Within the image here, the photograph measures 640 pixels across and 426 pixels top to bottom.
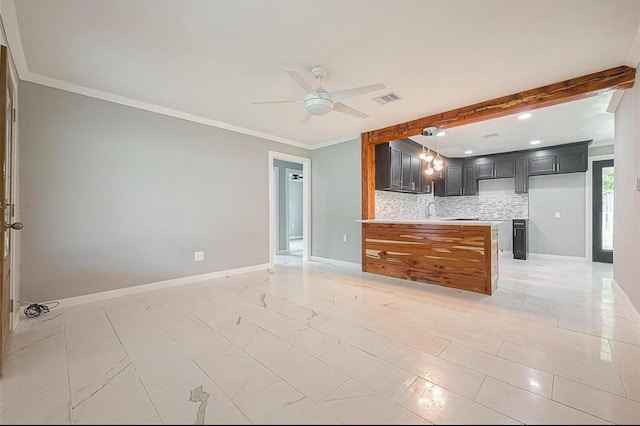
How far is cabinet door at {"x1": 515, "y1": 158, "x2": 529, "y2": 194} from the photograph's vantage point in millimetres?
6477

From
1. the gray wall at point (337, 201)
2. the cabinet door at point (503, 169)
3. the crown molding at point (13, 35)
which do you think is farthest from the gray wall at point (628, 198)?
the crown molding at point (13, 35)

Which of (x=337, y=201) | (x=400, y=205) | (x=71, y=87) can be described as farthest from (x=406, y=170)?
(x=71, y=87)

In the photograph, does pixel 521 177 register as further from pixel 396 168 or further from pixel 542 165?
pixel 396 168

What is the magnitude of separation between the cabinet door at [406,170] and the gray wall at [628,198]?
295 centimetres

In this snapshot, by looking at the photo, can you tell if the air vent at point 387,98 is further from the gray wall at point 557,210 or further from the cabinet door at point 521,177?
the gray wall at point 557,210

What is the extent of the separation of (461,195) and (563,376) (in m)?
6.38

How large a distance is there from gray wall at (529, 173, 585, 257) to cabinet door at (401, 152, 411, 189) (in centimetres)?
321

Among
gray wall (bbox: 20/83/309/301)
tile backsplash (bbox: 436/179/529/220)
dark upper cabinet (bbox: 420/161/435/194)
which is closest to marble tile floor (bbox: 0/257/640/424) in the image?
gray wall (bbox: 20/83/309/301)

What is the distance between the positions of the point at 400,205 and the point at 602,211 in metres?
4.05

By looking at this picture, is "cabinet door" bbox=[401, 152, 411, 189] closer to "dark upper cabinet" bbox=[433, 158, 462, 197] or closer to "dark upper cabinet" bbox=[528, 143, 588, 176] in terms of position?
"dark upper cabinet" bbox=[433, 158, 462, 197]

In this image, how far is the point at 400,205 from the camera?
6.21m

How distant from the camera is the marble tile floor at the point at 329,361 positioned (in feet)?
4.79

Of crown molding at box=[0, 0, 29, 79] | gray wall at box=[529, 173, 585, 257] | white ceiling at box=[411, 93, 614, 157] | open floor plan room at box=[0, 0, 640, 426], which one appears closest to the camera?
open floor plan room at box=[0, 0, 640, 426]

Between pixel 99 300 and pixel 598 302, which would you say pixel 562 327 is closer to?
pixel 598 302
